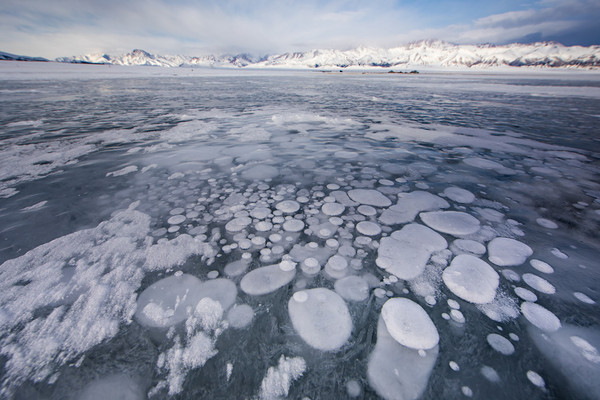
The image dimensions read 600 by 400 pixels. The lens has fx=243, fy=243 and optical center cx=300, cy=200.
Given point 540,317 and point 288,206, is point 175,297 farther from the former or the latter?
point 540,317

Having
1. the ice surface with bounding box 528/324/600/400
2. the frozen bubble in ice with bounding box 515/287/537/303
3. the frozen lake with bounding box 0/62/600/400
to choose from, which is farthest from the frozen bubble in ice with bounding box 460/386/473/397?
the frozen bubble in ice with bounding box 515/287/537/303

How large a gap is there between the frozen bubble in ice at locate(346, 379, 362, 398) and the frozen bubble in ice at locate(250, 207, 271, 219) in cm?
140

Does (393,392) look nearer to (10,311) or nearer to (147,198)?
(10,311)

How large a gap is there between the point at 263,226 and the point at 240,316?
840 mm

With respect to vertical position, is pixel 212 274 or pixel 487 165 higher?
pixel 487 165

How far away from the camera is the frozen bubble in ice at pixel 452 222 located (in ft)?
6.41

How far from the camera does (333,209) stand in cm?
228

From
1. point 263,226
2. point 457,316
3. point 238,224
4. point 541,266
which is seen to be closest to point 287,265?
point 263,226

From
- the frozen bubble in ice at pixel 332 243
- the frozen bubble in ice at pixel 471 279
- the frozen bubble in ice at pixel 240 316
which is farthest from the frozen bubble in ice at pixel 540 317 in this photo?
the frozen bubble in ice at pixel 240 316

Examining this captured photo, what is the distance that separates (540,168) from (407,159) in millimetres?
1635

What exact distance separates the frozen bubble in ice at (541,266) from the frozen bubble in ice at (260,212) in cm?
192

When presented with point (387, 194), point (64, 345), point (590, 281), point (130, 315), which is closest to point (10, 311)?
point (64, 345)

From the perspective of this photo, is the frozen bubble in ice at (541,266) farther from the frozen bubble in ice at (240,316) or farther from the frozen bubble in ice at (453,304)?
the frozen bubble in ice at (240,316)

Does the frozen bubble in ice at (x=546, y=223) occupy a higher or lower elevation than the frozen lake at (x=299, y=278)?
higher
